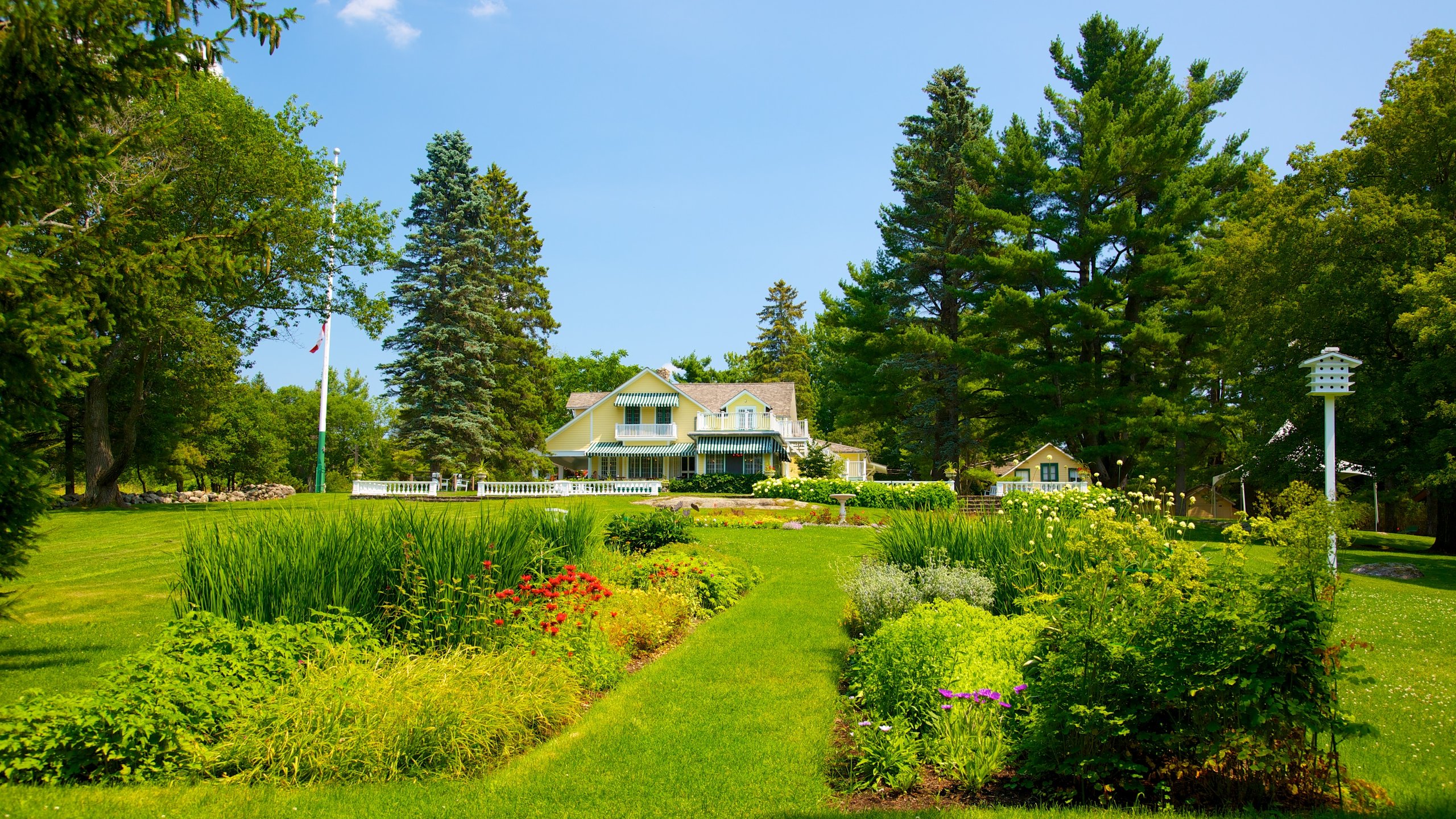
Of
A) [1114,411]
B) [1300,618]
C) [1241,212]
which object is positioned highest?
[1241,212]

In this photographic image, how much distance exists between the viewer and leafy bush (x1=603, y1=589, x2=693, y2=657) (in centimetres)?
765

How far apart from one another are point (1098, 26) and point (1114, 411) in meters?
14.1

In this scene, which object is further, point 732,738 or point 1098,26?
point 1098,26

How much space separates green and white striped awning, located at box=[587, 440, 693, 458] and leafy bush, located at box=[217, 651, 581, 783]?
120ft

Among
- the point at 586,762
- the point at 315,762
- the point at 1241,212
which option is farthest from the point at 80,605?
the point at 1241,212

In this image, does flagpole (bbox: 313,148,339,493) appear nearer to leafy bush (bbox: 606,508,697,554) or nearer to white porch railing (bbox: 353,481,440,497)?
white porch railing (bbox: 353,481,440,497)

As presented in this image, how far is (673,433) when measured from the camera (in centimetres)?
4384

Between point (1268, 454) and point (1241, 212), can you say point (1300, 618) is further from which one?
point (1241, 212)

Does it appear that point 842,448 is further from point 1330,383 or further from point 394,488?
point 1330,383

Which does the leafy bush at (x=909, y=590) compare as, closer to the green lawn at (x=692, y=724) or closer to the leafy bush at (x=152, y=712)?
the green lawn at (x=692, y=724)

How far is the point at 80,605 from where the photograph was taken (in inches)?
391

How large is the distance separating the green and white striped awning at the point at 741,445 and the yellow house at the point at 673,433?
0.17 feet

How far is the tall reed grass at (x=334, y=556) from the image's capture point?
6254 mm

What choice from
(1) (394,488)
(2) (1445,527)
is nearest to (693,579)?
(2) (1445,527)
